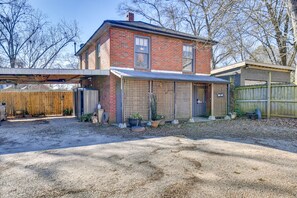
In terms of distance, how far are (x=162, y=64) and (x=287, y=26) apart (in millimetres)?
8979

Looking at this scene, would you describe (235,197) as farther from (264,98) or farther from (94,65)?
(94,65)

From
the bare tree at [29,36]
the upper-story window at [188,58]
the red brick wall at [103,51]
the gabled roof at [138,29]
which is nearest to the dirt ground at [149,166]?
the red brick wall at [103,51]

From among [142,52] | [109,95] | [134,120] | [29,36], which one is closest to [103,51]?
[142,52]

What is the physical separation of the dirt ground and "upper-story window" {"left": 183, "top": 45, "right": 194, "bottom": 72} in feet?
20.8

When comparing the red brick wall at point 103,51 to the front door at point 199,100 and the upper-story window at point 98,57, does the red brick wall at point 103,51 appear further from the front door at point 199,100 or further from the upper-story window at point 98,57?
the front door at point 199,100

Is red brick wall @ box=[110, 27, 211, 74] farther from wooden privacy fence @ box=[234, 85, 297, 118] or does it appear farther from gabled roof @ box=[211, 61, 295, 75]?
wooden privacy fence @ box=[234, 85, 297, 118]

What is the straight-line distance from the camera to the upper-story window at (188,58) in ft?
38.8

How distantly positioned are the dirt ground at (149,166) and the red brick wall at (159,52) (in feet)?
15.6

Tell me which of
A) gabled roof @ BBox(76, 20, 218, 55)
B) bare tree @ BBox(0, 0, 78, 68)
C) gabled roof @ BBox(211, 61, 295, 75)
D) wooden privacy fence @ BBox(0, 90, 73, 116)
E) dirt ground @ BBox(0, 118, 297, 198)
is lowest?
dirt ground @ BBox(0, 118, 297, 198)

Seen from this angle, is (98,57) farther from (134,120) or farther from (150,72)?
A: (134,120)

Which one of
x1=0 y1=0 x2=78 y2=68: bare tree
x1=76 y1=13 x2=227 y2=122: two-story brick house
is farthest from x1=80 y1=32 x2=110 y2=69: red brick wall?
x1=0 y1=0 x2=78 y2=68: bare tree

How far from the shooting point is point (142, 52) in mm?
10445

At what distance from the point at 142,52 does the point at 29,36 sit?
19054 mm

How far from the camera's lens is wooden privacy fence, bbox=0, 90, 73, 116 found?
505 inches
